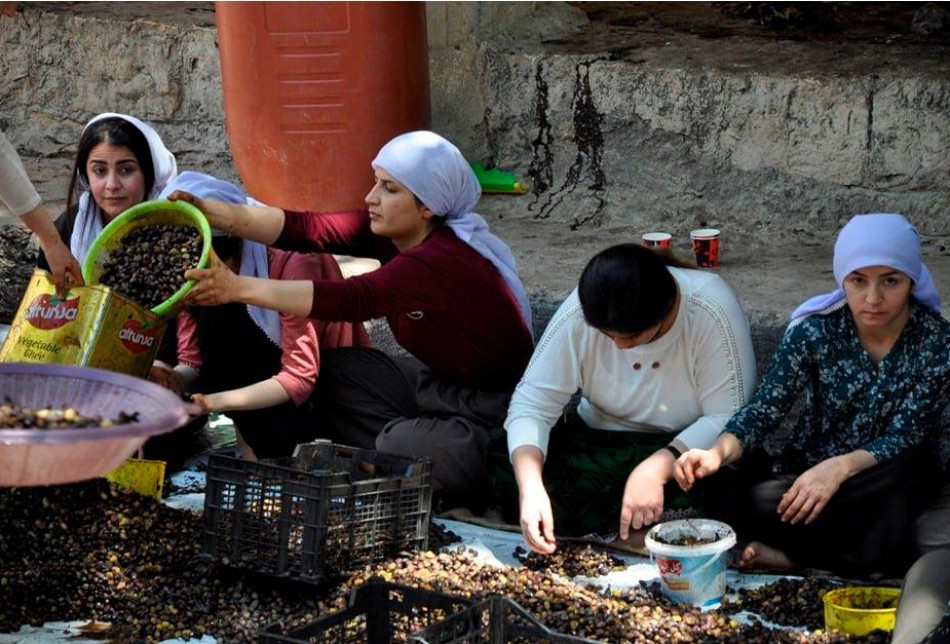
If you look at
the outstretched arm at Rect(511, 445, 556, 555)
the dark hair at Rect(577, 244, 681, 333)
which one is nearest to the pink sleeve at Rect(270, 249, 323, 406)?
the outstretched arm at Rect(511, 445, 556, 555)

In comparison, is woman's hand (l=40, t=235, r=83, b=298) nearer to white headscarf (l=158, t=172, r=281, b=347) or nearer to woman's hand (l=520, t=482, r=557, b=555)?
white headscarf (l=158, t=172, r=281, b=347)

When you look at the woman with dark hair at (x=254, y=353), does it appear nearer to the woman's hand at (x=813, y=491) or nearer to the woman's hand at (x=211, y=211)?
the woman's hand at (x=211, y=211)

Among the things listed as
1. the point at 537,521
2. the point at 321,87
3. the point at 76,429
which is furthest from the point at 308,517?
the point at 321,87

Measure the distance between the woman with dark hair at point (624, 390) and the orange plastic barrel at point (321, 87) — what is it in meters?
2.26

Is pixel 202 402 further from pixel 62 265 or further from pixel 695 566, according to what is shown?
pixel 695 566

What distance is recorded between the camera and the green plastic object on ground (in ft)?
21.7

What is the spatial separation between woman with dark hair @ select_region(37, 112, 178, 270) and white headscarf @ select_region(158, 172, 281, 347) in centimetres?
14

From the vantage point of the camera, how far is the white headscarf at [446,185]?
457cm

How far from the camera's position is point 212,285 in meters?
4.18

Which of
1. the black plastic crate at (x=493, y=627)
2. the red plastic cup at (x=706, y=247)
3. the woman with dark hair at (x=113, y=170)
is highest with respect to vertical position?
the woman with dark hair at (x=113, y=170)

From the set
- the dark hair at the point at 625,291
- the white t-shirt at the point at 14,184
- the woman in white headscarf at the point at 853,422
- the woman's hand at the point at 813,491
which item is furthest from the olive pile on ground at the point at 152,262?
the woman's hand at the point at 813,491

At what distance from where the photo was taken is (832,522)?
13.3ft

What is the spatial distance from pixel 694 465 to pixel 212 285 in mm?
1412

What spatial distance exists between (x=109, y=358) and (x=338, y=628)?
1.10m
